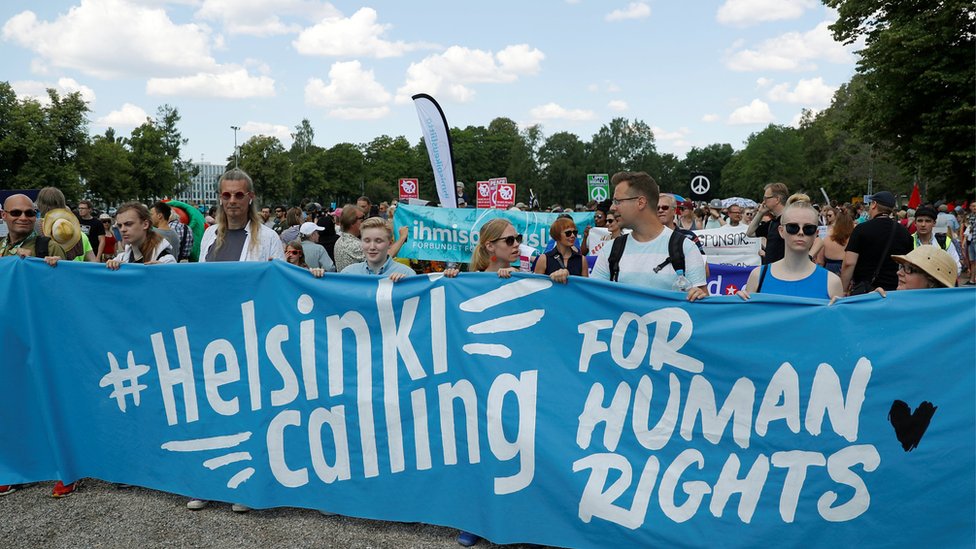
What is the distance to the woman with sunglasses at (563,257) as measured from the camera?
617 cm

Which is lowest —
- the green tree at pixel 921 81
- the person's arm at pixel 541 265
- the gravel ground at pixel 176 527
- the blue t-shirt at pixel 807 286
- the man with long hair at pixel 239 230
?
the gravel ground at pixel 176 527

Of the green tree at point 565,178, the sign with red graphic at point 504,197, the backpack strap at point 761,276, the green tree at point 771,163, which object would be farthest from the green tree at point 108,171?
the green tree at point 771,163

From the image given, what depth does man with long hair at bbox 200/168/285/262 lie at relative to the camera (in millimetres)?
4617

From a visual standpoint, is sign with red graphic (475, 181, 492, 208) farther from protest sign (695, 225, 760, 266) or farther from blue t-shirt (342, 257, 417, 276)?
blue t-shirt (342, 257, 417, 276)

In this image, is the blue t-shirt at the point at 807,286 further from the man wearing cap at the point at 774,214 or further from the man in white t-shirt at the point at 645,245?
the man wearing cap at the point at 774,214

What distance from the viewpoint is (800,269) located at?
12.5ft

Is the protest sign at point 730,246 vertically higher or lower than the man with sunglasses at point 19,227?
lower

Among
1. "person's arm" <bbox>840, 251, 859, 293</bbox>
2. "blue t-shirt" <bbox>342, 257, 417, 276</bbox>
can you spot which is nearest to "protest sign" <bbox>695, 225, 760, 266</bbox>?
"person's arm" <bbox>840, 251, 859, 293</bbox>

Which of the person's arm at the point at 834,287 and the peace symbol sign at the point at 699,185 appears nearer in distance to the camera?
the person's arm at the point at 834,287

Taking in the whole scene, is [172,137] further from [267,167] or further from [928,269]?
[928,269]

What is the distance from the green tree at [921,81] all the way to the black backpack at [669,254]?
23797 mm

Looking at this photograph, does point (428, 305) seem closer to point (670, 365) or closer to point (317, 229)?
point (670, 365)

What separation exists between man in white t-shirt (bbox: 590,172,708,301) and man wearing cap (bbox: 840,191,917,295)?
2.66 meters

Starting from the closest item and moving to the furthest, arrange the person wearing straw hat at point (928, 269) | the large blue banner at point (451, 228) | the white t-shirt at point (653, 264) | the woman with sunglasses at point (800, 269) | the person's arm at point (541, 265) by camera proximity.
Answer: the person wearing straw hat at point (928, 269)
the woman with sunglasses at point (800, 269)
the white t-shirt at point (653, 264)
the person's arm at point (541, 265)
the large blue banner at point (451, 228)
